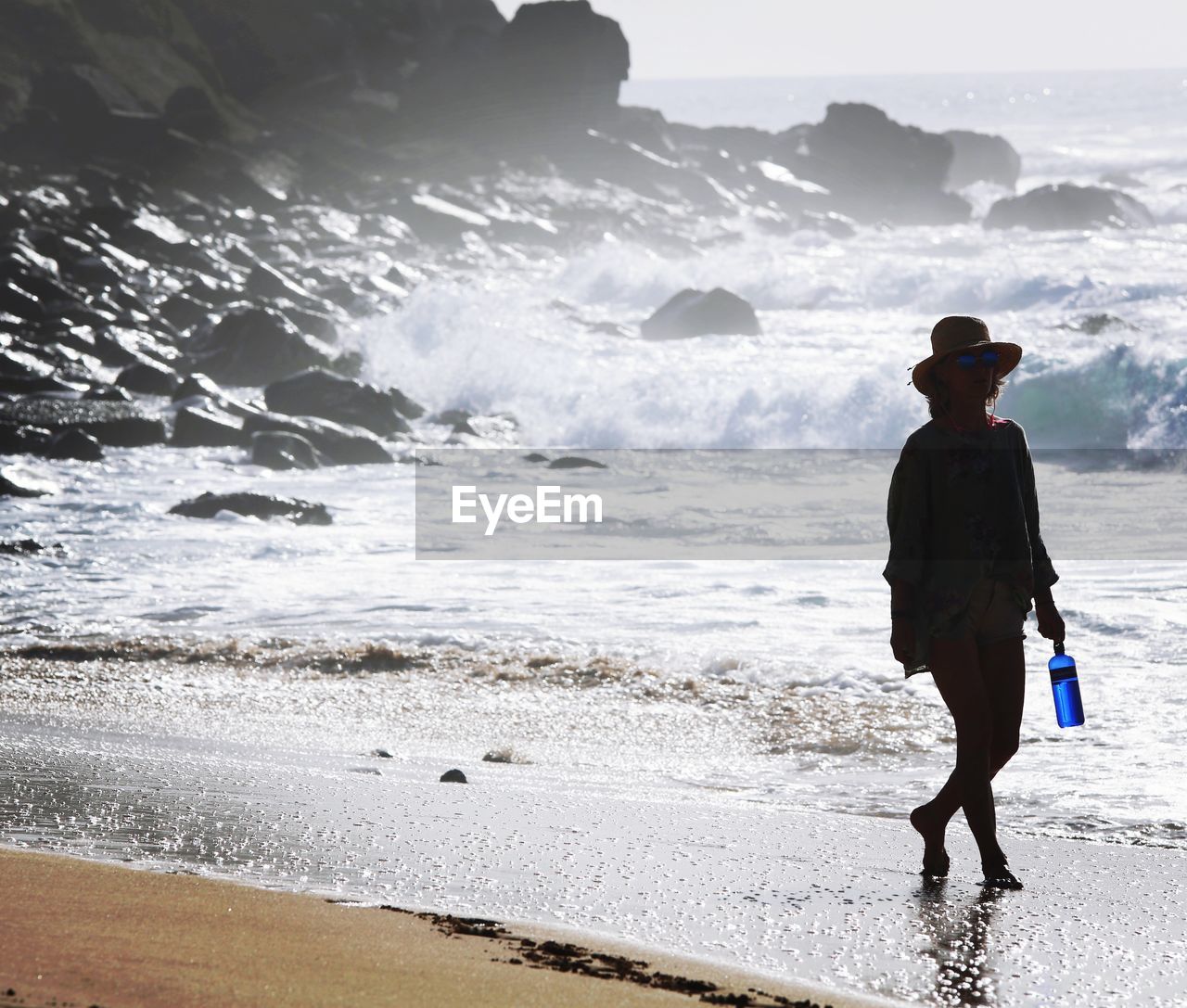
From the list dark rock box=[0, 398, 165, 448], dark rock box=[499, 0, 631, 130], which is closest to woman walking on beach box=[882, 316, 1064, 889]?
dark rock box=[0, 398, 165, 448]

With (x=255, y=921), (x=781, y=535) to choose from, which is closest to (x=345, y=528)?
(x=781, y=535)

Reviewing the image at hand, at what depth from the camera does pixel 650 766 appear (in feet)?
18.1

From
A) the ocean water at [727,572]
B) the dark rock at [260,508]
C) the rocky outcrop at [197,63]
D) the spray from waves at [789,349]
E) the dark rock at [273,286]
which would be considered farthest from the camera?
the rocky outcrop at [197,63]

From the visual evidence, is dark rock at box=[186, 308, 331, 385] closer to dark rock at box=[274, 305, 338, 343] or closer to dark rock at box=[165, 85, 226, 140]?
dark rock at box=[274, 305, 338, 343]

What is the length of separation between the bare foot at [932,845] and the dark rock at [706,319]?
27084mm

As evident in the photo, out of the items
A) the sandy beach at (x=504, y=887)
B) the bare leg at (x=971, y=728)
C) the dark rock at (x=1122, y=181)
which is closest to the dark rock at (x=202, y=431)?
the sandy beach at (x=504, y=887)

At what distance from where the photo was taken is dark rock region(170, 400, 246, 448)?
17.7 meters

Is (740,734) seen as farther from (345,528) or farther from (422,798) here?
(345,528)

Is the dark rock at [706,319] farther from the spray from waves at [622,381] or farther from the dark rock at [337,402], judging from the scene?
the dark rock at [337,402]

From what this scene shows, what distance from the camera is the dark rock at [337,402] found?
19172mm

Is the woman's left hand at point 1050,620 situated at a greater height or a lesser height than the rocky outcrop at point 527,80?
lesser

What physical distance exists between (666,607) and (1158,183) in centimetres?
7889

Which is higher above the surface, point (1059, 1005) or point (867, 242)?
point (867, 242)
